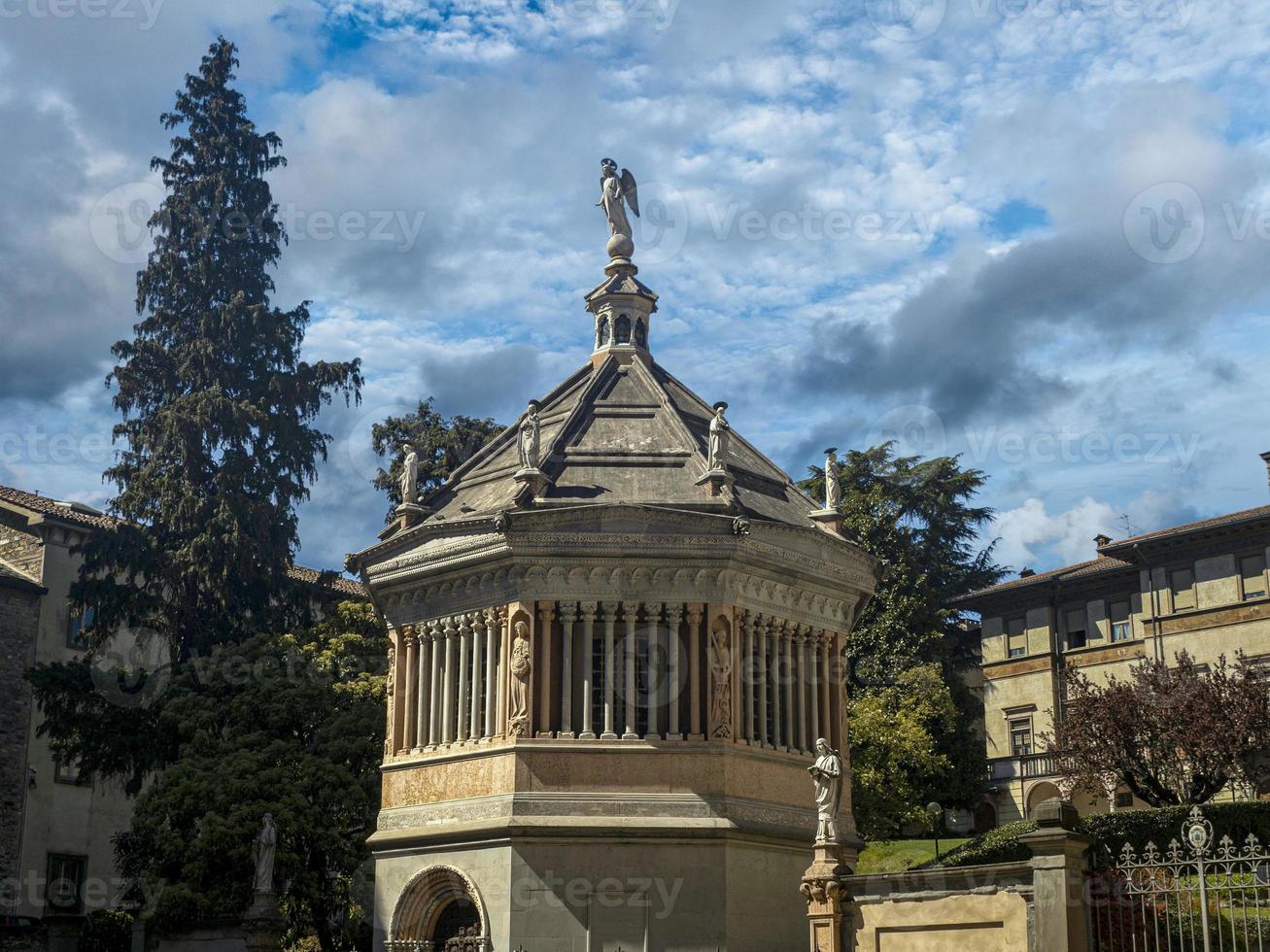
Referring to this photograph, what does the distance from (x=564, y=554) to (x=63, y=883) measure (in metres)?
30.2

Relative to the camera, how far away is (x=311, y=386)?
4766cm

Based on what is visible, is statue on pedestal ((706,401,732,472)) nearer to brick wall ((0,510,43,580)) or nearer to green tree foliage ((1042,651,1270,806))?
green tree foliage ((1042,651,1270,806))

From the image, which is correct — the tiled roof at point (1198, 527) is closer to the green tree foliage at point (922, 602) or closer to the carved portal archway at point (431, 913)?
the green tree foliage at point (922, 602)

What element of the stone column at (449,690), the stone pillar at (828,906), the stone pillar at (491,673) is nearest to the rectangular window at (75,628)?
the stone column at (449,690)

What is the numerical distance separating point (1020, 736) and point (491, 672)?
128 ft

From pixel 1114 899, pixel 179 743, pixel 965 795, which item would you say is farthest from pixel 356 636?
pixel 965 795

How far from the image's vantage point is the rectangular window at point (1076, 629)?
61.3 meters

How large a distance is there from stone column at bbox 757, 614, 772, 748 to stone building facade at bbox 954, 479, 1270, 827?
29.0 metres

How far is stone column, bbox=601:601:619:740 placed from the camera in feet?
91.4

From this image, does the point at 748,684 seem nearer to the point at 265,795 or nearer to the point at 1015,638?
the point at 265,795

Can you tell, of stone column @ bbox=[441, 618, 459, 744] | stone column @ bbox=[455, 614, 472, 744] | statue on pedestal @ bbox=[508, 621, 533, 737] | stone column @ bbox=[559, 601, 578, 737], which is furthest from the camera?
stone column @ bbox=[441, 618, 459, 744]

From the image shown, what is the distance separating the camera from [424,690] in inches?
1183

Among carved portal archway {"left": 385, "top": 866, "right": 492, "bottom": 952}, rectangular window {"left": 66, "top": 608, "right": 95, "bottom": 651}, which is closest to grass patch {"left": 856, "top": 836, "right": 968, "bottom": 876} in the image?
carved portal archway {"left": 385, "top": 866, "right": 492, "bottom": 952}

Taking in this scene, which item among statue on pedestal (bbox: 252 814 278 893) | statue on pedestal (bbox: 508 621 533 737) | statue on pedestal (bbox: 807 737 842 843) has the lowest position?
statue on pedestal (bbox: 252 814 278 893)
